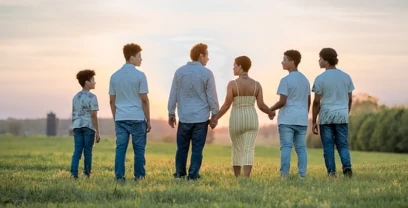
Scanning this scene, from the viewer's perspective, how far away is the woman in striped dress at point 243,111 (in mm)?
14016

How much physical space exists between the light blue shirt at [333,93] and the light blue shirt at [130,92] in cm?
346

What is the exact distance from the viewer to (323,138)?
14.8 meters

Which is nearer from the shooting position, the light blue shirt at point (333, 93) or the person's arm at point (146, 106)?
the person's arm at point (146, 106)

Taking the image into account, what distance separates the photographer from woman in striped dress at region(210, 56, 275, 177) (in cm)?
1402

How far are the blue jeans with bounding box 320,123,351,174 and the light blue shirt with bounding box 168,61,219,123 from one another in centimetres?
237

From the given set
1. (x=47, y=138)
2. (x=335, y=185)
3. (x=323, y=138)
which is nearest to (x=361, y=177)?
(x=323, y=138)

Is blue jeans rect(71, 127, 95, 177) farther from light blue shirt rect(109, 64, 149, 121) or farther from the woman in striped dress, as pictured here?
the woman in striped dress

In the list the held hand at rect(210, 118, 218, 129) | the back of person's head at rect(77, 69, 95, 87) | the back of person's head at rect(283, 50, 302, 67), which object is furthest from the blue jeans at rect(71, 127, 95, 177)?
the back of person's head at rect(283, 50, 302, 67)

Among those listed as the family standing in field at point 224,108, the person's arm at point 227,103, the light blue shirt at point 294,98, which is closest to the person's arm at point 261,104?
the family standing in field at point 224,108

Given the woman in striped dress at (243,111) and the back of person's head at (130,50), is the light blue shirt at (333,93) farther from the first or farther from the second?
the back of person's head at (130,50)

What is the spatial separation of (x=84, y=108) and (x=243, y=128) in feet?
10.3

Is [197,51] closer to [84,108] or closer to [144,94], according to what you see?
[144,94]

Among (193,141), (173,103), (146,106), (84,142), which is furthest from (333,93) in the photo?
(84,142)

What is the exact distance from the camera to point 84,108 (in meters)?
14.9
